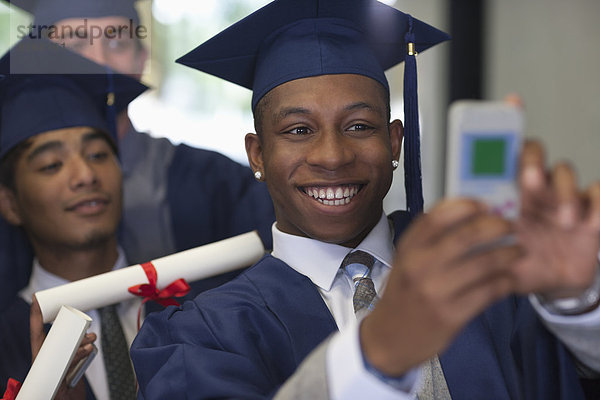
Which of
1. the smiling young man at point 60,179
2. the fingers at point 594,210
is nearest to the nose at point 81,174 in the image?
the smiling young man at point 60,179

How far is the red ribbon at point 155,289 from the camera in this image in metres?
1.98

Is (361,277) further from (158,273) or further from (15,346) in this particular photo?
(15,346)

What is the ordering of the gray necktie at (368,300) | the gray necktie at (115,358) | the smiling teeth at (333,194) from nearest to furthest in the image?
the gray necktie at (368,300), the smiling teeth at (333,194), the gray necktie at (115,358)

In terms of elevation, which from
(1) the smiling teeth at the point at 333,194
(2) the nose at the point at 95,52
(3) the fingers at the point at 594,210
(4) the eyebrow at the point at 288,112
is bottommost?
(1) the smiling teeth at the point at 333,194

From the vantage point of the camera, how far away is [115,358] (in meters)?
2.22

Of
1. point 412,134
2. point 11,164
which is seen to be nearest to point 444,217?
point 412,134

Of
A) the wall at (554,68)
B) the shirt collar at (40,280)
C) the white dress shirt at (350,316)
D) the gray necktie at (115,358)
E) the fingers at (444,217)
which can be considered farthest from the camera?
the wall at (554,68)

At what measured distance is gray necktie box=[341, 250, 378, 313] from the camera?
1560 millimetres

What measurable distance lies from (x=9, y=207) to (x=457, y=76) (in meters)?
3.07

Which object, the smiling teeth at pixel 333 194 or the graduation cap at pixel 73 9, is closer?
the smiling teeth at pixel 333 194

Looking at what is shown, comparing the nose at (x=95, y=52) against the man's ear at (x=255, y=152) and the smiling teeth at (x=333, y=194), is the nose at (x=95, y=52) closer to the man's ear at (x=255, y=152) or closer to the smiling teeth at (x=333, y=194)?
the man's ear at (x=255, y=152)

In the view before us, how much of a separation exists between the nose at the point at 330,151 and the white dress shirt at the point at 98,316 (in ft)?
3.21

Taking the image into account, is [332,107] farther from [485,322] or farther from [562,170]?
[562,170]

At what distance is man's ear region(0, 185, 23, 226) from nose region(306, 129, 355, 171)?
1.26 meters
